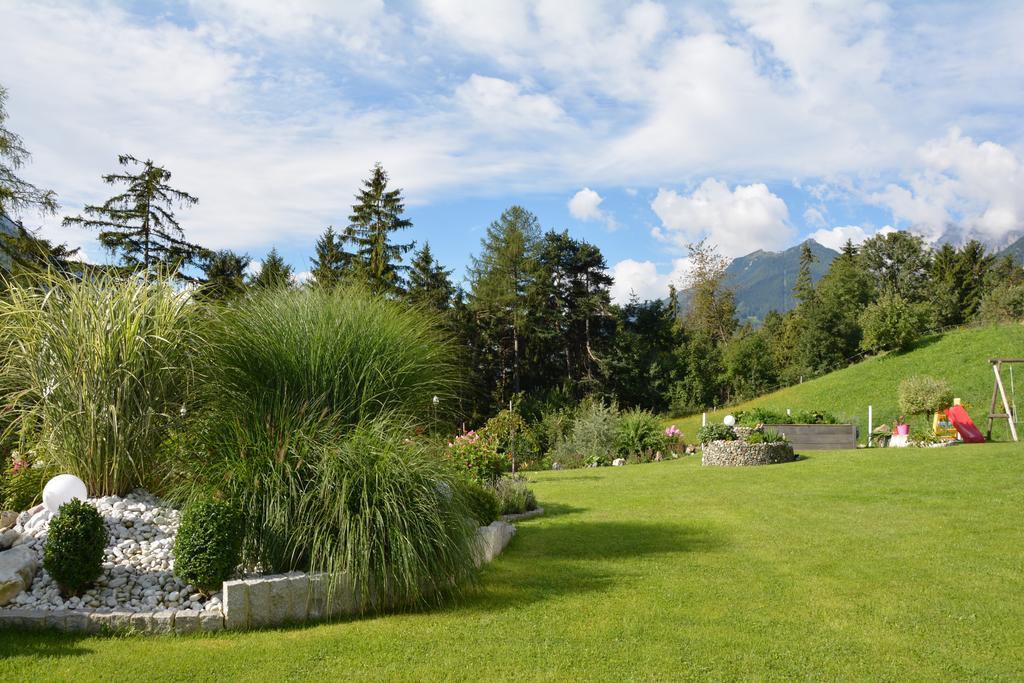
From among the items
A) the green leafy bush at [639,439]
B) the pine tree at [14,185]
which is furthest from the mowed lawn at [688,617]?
the pine tree at [14,185]

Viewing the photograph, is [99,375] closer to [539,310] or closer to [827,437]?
[827,437]

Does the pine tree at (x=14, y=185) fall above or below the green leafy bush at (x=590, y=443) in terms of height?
above

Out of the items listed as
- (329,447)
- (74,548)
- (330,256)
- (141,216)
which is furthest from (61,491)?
(330,256)

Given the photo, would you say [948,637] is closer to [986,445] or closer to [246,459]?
[246,459]

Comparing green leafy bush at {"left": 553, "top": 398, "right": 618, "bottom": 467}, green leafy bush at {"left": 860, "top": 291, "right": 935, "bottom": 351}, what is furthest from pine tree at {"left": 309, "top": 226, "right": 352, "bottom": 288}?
green leafy bush at {"left": 860, "top": 291, "right": 935, "bottom": 351}

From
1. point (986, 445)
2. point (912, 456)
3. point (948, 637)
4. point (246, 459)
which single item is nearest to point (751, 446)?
point (912, 456)

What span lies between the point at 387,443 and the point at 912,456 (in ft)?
41.1

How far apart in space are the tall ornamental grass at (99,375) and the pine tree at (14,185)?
14415mm

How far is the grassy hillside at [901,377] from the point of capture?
25594mm

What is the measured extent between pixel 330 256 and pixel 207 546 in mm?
29255

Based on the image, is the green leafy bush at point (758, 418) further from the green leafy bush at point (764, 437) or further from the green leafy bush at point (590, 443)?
the green leafy bush at point (590, 443)

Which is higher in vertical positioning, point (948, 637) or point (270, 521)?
point (270, 521)

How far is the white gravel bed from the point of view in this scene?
14.4 feet

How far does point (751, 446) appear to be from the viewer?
15.0m
